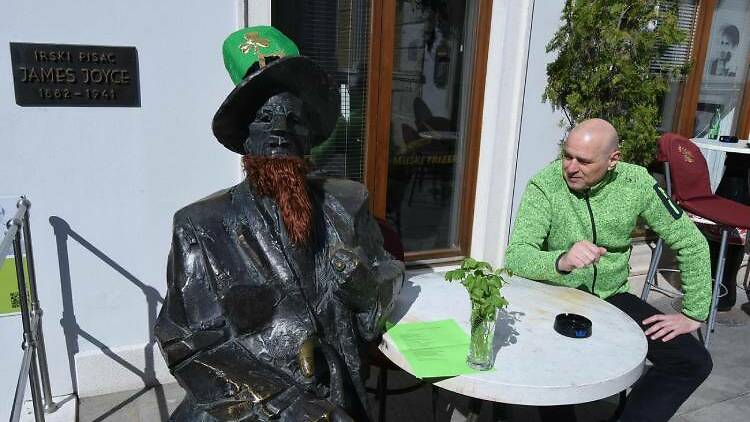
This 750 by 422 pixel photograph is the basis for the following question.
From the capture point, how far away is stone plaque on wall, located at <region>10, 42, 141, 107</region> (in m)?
2.95

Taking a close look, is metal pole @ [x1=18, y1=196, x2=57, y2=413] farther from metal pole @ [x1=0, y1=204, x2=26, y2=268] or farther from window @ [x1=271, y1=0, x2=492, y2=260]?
window @ [x1=271, y1=0, x2=492, y2=260]

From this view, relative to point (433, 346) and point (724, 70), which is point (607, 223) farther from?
point (724, 70)

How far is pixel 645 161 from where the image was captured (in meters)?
4.73

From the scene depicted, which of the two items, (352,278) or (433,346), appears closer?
(352,278)

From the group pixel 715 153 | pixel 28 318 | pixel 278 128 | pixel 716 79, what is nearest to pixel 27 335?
pixel 28 318

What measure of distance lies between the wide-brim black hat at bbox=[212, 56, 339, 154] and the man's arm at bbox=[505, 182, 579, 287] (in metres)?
1.09

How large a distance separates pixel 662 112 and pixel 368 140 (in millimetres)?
3139

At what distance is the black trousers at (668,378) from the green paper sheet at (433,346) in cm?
98

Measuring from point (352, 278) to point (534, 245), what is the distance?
1.20 m

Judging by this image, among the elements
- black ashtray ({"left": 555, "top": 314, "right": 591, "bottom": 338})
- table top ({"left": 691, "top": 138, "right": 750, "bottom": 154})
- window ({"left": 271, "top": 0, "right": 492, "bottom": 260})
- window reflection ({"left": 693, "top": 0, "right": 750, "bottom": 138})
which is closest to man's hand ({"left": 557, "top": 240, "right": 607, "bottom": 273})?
black ashtray ({"left": 555, "top": 314, "right": 591, "bottom": 338})

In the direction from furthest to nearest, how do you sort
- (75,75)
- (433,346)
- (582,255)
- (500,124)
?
(500,124), (75,75), (582,255), (433,346)

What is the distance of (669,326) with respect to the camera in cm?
252

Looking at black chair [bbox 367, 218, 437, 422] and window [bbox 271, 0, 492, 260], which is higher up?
window [bbox 271, 0, 492, 260]

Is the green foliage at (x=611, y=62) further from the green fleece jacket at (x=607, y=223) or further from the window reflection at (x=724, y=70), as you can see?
the green fleece jacket at (x=607, y=223)
